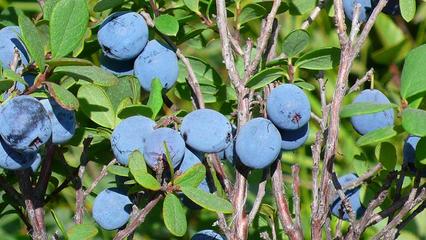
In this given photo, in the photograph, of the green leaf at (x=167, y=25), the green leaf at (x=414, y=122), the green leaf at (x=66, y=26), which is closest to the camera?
the green leaf at (x=414, y=122)

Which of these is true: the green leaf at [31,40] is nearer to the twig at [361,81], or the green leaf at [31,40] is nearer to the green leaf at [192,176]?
the green leaf at [192,176]

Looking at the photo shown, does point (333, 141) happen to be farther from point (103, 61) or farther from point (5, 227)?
point (5, 227)

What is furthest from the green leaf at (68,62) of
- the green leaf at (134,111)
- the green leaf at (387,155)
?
the green leaf at (387,155)

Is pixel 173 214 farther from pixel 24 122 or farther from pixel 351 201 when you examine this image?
pixel 351 201

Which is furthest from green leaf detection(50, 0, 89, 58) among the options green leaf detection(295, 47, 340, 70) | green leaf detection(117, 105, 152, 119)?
green leaf detection(295, 47, 340, 70)

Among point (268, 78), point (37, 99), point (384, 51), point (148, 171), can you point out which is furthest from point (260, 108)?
point (384, 51)

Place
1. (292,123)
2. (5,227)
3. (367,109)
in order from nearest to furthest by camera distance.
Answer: (367,109)
(292,123)
(5,227)
